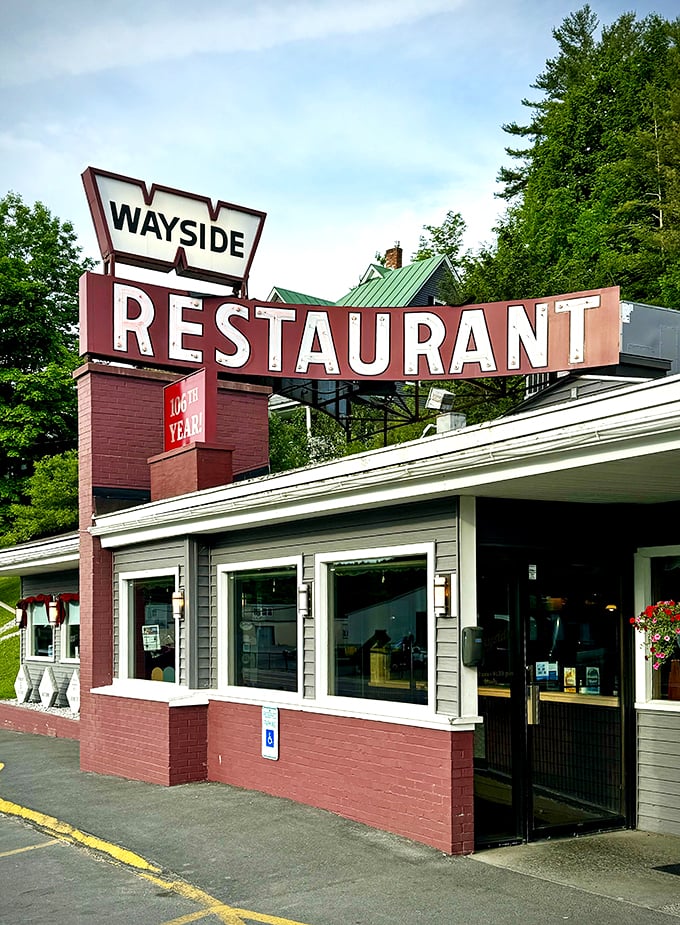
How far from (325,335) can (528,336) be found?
2.83m

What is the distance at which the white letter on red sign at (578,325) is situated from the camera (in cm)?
1363

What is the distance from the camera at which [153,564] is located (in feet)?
41.2

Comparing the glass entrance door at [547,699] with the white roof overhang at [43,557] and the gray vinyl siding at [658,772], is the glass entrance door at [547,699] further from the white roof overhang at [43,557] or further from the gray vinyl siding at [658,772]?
the white roof overhang at [43,557]

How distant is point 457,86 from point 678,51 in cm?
2277

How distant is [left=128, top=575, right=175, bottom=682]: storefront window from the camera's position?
1231 cm

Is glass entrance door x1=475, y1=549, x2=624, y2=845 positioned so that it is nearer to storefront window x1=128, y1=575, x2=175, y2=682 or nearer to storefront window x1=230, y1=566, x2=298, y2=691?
storefront window x1=230, y1=566, x2=298, y2=691

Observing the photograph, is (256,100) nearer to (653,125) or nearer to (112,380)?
(112,380)

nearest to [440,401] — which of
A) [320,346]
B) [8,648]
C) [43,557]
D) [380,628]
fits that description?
[320,346]

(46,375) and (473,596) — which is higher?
(46,375)

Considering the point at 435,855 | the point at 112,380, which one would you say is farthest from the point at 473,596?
the point at 112,380

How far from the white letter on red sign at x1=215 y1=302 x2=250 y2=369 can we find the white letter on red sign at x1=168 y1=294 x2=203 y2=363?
280 millimetres

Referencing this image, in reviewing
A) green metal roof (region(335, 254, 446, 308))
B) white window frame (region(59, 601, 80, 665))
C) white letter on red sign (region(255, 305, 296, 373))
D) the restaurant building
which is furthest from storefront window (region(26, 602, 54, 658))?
green metal roof (region(335, 254, 446, 308))

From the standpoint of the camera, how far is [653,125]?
37344 millimetres

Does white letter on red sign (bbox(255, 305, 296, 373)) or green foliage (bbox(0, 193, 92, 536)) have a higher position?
green foliage (bbox(0, 193, 92, 536))
